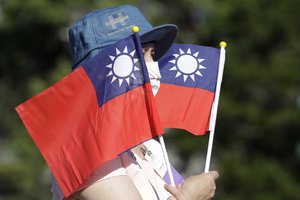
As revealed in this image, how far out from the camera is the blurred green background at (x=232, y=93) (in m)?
11.4

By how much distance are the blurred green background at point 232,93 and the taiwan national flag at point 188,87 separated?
8.51 meters

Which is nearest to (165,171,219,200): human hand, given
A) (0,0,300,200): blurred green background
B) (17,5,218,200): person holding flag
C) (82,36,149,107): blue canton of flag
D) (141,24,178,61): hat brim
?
(17,5,218,200): person holding flag

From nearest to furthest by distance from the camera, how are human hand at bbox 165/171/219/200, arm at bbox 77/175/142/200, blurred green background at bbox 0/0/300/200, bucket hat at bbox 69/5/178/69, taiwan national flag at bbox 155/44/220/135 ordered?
arm at bbox 77/175/142/200, human hand at bbox 165/171/219/200, bucket hat at bbox 69/5/178/69, taiwan national flag at bbox 155/44/220/135, blurred green background at bbox 0/0/300/200

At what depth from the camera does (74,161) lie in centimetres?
213

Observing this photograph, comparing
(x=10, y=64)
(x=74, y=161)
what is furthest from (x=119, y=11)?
(x=10, y=64)

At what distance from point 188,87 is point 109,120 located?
1.88 feet

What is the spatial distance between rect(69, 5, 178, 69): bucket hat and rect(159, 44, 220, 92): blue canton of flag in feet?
1.28

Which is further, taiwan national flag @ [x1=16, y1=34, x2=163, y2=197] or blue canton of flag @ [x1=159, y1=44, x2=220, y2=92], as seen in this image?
blue canton of flag @ [x1=159, y1=44, x2=220, y2=92]

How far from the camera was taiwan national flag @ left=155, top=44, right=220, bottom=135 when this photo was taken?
261 centimetres

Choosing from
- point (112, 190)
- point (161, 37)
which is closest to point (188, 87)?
point (161, 37)

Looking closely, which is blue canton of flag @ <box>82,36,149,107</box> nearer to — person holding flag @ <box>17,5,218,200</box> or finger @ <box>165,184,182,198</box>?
person holding flag @ <box>17,5,218,200</box>

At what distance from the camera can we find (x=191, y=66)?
273 centimetres

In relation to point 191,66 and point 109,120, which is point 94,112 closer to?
point 109,120

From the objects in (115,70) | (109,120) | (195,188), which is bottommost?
(195,188)
